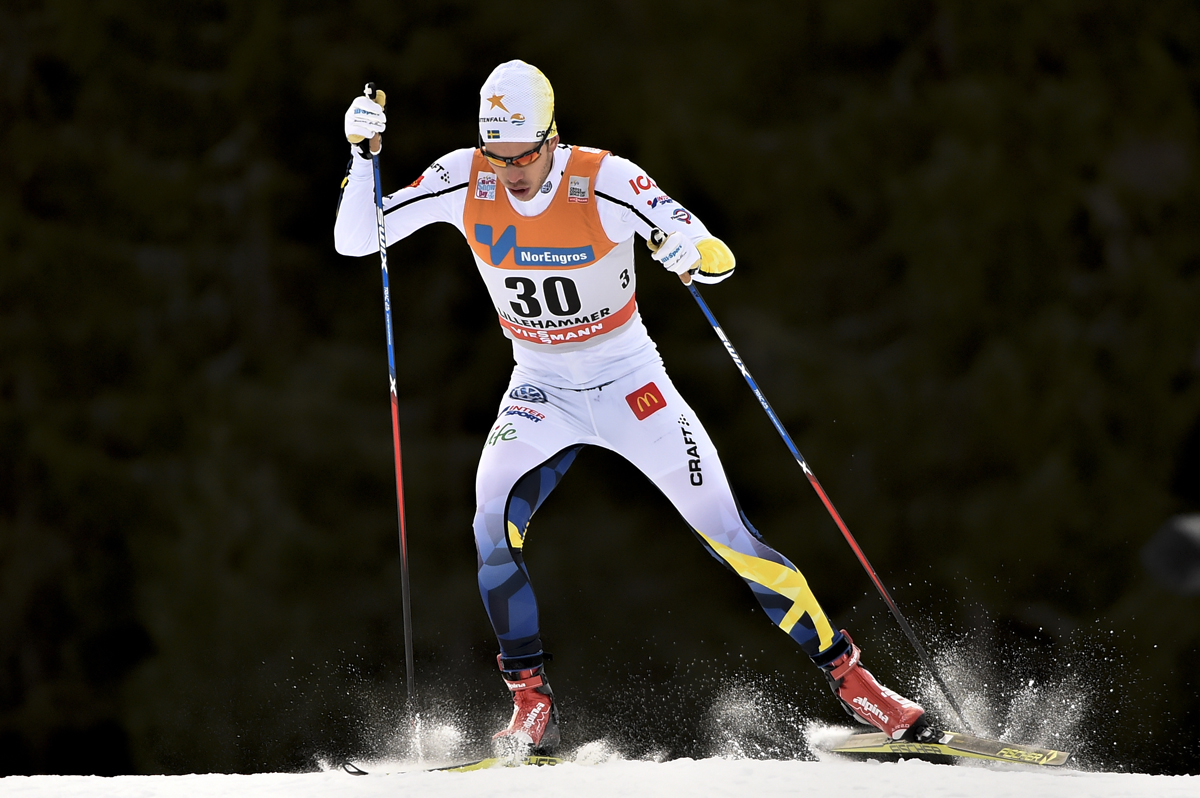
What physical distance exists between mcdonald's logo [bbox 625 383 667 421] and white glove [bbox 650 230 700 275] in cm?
43

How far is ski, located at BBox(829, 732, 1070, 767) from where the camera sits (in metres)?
3.27

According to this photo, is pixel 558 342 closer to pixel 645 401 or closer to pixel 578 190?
pixel 645 401

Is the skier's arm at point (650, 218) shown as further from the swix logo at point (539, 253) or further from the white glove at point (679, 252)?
the swix logo at point (539, 253)

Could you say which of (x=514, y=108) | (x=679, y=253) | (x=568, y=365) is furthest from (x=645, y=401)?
(x=514, y=108)

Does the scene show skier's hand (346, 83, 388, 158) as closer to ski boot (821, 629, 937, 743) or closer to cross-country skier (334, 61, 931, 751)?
cross-country skier (334, 61, 931, 751)

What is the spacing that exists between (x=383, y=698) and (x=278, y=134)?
3.12 m

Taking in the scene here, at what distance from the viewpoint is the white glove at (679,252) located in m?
3.02

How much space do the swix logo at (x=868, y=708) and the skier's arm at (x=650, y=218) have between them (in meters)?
1.34

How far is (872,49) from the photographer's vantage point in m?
5.54

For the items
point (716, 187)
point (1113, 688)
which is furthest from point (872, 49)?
point (1113, 688)

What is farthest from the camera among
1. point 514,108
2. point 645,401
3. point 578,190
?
point 645,401

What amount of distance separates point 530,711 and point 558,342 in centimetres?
113

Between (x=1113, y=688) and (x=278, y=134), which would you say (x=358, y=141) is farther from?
(x=1113, y=688)

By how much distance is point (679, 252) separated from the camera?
3.02 meters
